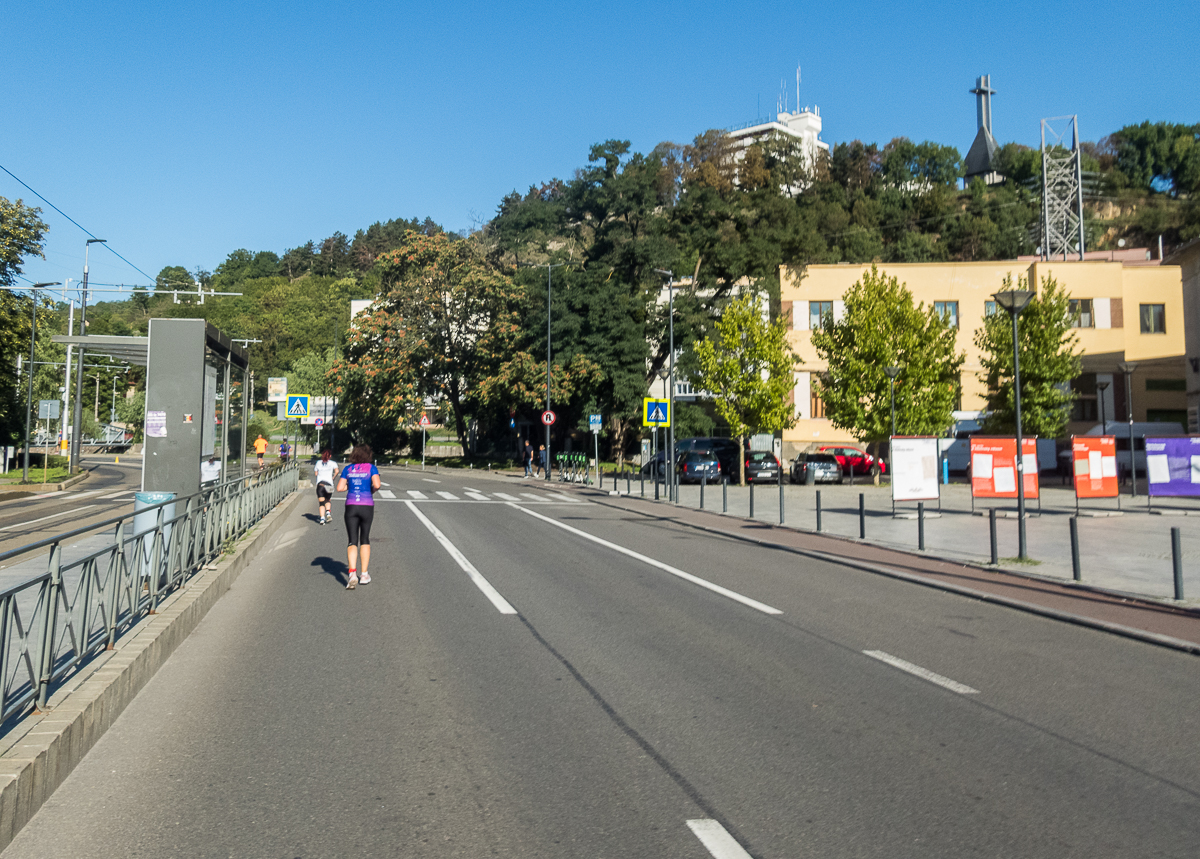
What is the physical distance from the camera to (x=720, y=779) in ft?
16.0

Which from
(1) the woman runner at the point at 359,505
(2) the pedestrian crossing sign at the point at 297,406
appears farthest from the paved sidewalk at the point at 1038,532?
(2) the pedestrian crossing sign at the point at 297,406

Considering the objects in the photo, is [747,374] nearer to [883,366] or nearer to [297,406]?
[883,366]

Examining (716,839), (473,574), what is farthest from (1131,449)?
(716,839)

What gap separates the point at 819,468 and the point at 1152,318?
2401 centimetres

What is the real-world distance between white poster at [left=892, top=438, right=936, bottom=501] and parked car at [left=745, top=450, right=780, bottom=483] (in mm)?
16370

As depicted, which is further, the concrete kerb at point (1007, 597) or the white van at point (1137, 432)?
the white van at point (1137, 432)

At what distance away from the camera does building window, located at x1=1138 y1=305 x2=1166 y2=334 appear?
1992 inches

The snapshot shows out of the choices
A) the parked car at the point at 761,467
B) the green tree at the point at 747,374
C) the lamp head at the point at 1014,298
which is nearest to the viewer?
the lamp head at the point at 1014,298

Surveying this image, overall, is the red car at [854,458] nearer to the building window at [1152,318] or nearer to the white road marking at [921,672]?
the building window at [1152,318]

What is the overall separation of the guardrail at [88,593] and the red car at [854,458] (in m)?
35.6

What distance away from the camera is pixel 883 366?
127 ft

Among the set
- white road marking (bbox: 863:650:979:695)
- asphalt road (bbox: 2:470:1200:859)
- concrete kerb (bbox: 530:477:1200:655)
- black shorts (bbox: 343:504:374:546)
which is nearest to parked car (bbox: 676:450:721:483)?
concrete kerb (bbox: 530:477:1200:655)

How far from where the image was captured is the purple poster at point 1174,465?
22359 mm

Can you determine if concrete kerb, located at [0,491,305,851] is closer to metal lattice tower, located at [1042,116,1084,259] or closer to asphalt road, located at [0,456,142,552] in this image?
asphalt road, located at [0,456,142,552]
